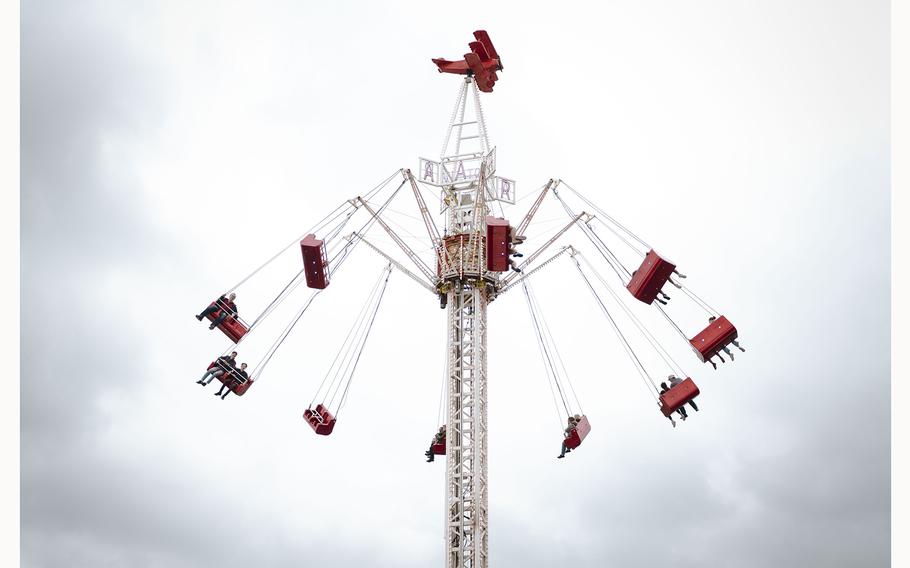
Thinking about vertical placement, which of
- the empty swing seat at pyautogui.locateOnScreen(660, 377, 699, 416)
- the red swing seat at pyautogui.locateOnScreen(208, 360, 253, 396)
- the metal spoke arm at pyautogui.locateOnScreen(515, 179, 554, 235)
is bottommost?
the empty swing seat at pyautogui.locateOnScreen(660, 377, 699, 416)

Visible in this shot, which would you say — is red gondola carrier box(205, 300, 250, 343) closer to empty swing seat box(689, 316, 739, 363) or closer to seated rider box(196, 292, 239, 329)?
seated rider box(196, 292, 239, 329)

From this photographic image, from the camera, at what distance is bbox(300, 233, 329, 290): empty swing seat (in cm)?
4803

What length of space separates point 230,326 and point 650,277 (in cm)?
1958

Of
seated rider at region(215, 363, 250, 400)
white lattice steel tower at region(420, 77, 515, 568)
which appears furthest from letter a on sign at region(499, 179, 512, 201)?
seated rider at region(215, 363, 250, 400)

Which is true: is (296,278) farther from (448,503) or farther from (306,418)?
(448,503)

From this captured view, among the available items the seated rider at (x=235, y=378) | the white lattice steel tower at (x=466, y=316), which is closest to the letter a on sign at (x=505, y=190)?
the white lattice steel tower at (x=466, y=316)

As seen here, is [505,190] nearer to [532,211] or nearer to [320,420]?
[532,211]

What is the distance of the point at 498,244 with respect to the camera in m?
46.7

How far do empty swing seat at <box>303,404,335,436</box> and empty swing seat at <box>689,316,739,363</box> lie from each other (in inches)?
704

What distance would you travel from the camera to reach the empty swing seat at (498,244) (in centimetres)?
4644

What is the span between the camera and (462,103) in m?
55.7

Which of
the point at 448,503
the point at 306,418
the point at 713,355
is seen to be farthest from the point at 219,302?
the point at 713,355

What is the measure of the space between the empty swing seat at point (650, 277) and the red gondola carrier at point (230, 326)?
1826 cm

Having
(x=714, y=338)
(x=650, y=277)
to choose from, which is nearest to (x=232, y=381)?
(x=650, y=277)
